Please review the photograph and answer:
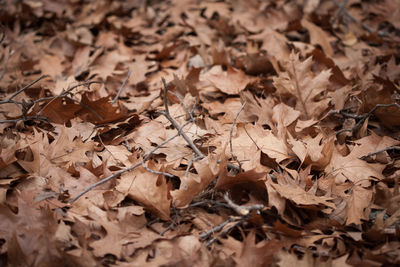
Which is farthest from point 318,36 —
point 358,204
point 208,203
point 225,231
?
point 225,231

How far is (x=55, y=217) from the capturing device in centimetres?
139

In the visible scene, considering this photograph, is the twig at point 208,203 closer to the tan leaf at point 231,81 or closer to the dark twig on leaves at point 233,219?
the dark twig on leaves at point 233,219

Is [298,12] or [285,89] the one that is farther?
[298,12]

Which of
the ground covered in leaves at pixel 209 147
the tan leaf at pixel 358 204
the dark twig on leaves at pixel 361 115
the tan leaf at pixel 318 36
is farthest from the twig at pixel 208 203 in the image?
the tan leaf at pixel 318 36

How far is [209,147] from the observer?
1835 mm

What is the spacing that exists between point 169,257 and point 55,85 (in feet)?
5.83

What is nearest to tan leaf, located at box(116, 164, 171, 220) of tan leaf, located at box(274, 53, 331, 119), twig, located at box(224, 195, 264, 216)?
twig, located at box(224, 195, 264, 216)

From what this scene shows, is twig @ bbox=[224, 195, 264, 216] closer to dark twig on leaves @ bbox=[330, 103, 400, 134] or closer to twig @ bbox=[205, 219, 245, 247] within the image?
twig @ bbox=[205, 219, 245, 247]

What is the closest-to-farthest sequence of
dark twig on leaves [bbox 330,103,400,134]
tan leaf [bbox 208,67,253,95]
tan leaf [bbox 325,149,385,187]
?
tan leaf [bbox 325,149,385,187] → dark twig on leaves [bbox 330,103,400,134] → tan leaf [bbox 208,67,253,95]

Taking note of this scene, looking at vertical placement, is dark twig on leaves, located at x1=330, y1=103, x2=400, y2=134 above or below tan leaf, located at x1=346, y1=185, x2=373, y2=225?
above

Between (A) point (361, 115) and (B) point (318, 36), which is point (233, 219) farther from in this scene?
(B) point (318, 36)

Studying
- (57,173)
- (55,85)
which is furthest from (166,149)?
(55,85)

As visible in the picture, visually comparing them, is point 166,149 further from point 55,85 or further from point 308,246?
point 55,85

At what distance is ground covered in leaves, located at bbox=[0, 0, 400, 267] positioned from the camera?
137 centimetres
